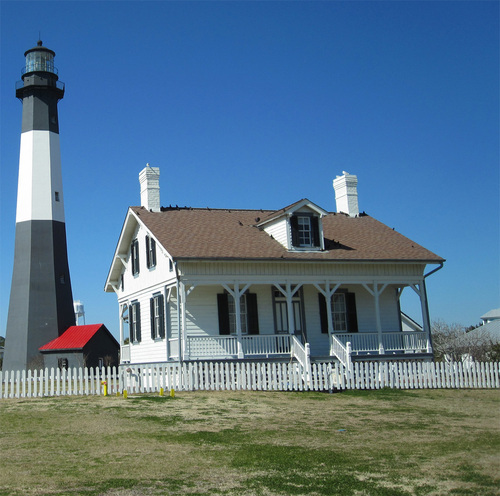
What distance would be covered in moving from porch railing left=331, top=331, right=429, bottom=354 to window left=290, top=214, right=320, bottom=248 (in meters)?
3.44

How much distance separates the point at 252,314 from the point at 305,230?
143 inches

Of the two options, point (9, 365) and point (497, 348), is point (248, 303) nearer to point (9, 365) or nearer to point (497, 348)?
point (497, 348)

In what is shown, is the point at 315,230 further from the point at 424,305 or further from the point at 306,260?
the point at 424,305

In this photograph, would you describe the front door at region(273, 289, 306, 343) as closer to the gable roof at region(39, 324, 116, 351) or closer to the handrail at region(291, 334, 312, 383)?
the handrail at region(291, 334, 312, 383)

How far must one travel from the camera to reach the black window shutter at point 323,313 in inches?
936

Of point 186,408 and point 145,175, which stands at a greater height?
point 145,175

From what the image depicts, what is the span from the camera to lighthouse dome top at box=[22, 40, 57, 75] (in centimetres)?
3691

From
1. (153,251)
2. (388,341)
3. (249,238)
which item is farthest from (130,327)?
(388,341)

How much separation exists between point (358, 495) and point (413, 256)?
17.3 m

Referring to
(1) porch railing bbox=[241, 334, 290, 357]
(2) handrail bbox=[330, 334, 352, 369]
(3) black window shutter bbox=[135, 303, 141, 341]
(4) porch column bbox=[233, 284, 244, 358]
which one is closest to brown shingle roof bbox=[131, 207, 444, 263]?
(4) porch column bbox=[233, 284, 244, 358]

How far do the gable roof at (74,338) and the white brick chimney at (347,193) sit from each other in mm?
14544

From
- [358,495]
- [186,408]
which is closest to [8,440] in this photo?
[186,408]

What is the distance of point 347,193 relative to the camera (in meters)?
28.6

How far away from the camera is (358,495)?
775 cm
